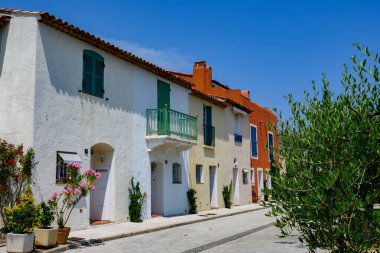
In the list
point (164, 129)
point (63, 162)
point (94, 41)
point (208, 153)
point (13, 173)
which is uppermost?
point (94, 41)

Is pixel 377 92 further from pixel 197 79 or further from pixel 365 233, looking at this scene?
pixel 197 79

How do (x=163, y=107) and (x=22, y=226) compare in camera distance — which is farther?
(x=163, y=107)

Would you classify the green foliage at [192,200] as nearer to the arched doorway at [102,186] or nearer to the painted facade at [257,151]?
the arched doorway at [102,186]

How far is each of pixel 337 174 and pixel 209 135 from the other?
1948 centimetres

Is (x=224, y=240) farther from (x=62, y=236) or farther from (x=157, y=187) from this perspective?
(x=157, y=187)

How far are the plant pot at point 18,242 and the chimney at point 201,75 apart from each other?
803 inches

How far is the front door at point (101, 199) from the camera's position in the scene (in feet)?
49.0

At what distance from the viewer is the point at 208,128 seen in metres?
23.2

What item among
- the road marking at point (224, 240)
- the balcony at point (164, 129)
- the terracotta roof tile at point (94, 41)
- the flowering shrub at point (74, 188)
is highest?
the terracotta roof tile at point (94, 41)

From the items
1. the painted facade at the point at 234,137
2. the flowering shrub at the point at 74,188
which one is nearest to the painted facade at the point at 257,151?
the painted facade at the point at 234,137

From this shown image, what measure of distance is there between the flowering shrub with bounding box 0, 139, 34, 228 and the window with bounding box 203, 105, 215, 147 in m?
12.4

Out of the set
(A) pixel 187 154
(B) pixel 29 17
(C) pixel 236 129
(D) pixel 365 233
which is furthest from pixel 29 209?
(C) pixel 236 129

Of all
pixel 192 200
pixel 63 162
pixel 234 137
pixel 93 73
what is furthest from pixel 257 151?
pixel 63 162

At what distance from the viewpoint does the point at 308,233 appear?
15.4 feet
